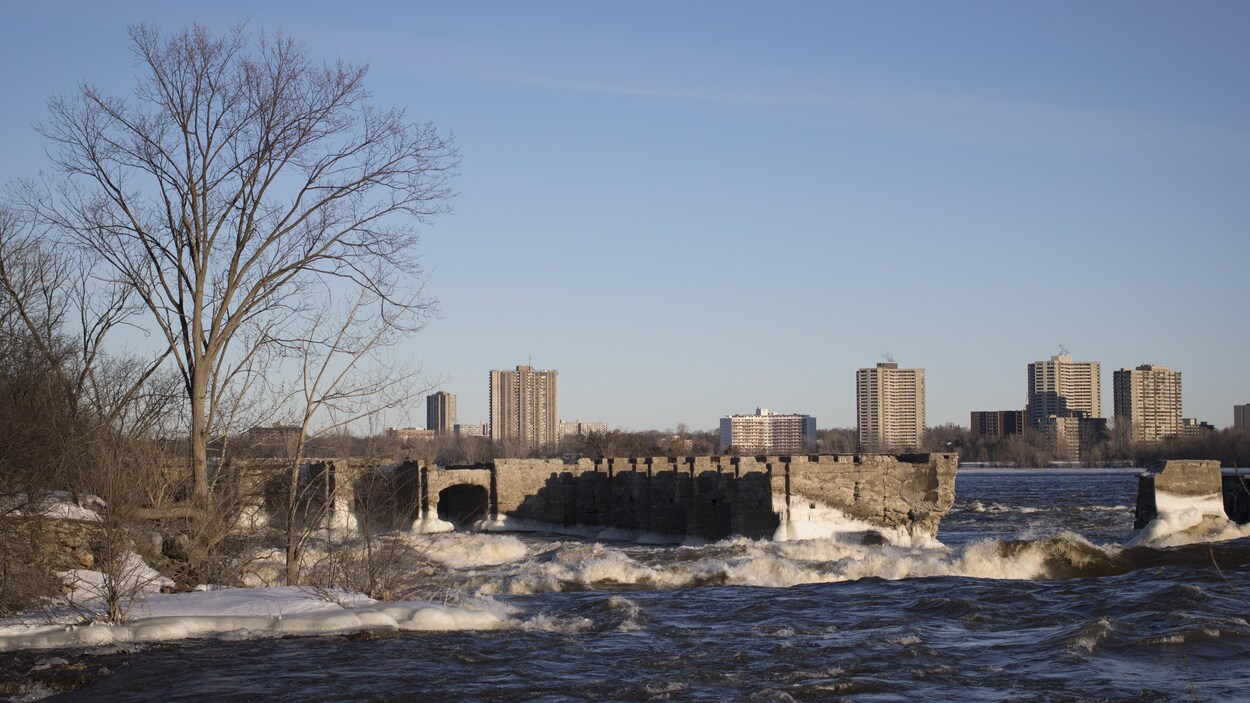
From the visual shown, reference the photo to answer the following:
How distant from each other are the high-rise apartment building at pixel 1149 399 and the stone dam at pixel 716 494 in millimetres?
149106

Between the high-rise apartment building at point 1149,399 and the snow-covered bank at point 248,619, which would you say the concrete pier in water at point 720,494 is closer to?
the snow-covered bank at point 248,619

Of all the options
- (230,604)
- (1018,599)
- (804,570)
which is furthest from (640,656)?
(804,570)

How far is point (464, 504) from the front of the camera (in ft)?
164

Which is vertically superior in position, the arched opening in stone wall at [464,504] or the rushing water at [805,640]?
the rushing water at [805,640]

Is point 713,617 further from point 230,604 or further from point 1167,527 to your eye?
point 1167,527

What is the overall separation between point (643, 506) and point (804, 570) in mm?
18450

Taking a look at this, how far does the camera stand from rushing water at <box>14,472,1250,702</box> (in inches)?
433

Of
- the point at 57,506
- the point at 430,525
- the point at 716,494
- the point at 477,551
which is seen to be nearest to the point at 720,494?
the point at 716,494

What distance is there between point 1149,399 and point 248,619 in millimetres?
187460

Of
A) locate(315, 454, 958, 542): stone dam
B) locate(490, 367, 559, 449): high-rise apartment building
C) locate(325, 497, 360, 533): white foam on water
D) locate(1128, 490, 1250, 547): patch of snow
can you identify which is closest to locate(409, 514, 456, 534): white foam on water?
locate(315, 454, 958, 542): stone dam

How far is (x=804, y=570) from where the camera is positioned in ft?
71.8

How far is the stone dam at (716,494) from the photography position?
3241 cm

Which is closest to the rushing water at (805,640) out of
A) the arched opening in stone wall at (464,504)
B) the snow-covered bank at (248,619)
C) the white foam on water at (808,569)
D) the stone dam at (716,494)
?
the white foam on water at (808,569)

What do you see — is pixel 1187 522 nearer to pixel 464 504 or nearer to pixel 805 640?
pixel 805 640
